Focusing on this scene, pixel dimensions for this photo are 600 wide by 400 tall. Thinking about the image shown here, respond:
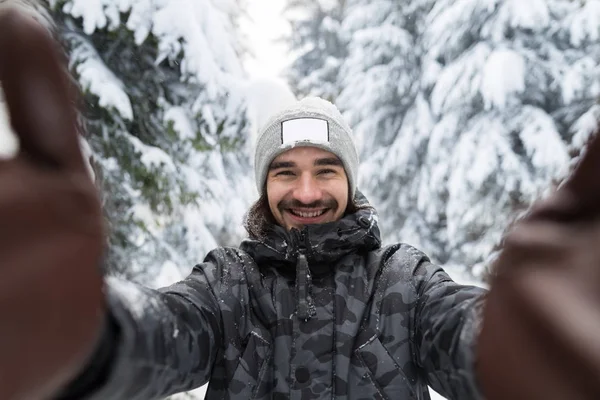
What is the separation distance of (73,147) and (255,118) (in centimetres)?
374

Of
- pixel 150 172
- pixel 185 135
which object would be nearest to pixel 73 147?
pixel 150 172

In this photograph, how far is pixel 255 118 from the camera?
166 inches

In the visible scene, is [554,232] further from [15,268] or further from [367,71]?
[367,71]

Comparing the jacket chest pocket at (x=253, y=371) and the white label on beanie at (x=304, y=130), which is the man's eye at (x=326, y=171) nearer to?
the white label on beanie at (x=304, y=130)

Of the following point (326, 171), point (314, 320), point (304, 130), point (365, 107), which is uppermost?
point (365, 107)

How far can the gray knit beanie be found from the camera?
1987mm

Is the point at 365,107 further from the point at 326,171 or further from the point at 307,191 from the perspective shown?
the point at 307,191

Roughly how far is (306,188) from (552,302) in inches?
58.6

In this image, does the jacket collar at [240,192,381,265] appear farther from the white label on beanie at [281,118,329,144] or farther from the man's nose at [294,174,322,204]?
the white label on beanie at [281,118,329,144]

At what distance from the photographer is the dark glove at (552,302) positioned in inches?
17.0

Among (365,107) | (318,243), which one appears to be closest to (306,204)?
(318,243)

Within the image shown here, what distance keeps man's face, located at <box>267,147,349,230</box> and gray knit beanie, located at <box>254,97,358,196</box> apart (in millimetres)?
39

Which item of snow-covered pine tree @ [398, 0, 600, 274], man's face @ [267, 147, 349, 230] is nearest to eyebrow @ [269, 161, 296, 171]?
man's face @ [267, 147, 349, 230]

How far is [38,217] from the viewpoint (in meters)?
0.53
